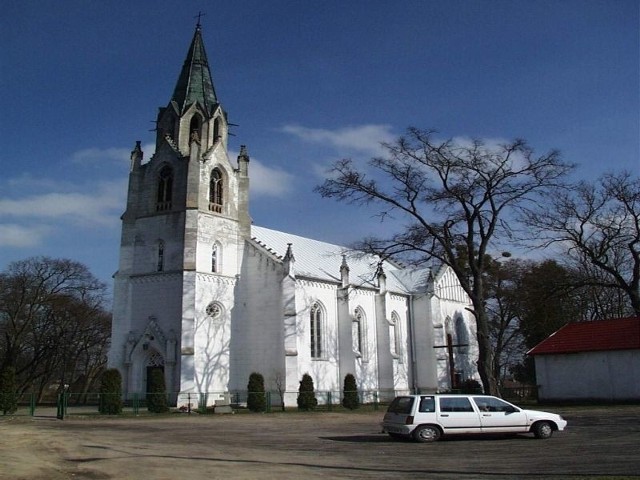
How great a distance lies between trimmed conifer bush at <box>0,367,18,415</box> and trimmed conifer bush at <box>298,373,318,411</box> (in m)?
14.6

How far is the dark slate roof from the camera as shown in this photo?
35.1 meters

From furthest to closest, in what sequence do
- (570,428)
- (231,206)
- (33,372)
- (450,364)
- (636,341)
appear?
(33,372) < (450,364) < (231,206) < (636,341) < (570,428)

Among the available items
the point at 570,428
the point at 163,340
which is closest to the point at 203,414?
the point at 163,340

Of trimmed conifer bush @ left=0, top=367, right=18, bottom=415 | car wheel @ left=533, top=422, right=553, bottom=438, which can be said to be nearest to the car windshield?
car wheel @ left=533, top=422, right=553, bottom=438

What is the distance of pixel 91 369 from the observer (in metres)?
65.6

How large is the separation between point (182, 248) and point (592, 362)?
2529cm

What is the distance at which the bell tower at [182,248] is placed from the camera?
35.3 meters

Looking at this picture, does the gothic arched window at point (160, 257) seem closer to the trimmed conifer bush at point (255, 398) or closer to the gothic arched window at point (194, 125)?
the gothic arched window at point (194, 125)

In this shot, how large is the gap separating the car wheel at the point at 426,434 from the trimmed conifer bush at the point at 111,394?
720 inches

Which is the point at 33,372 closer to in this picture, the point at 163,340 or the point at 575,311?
the point at 163,340

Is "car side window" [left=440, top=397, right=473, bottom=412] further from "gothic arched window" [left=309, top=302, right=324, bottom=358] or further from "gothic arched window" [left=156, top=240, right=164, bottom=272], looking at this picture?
"gothic arched window" [left=156, top=240, right=164, bottom=272]

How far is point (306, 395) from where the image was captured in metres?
34.0

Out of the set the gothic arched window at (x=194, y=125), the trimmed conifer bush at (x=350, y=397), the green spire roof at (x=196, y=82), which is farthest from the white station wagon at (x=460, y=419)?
the green spire roof at (x=196, y=82)

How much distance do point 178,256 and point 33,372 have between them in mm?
27057
